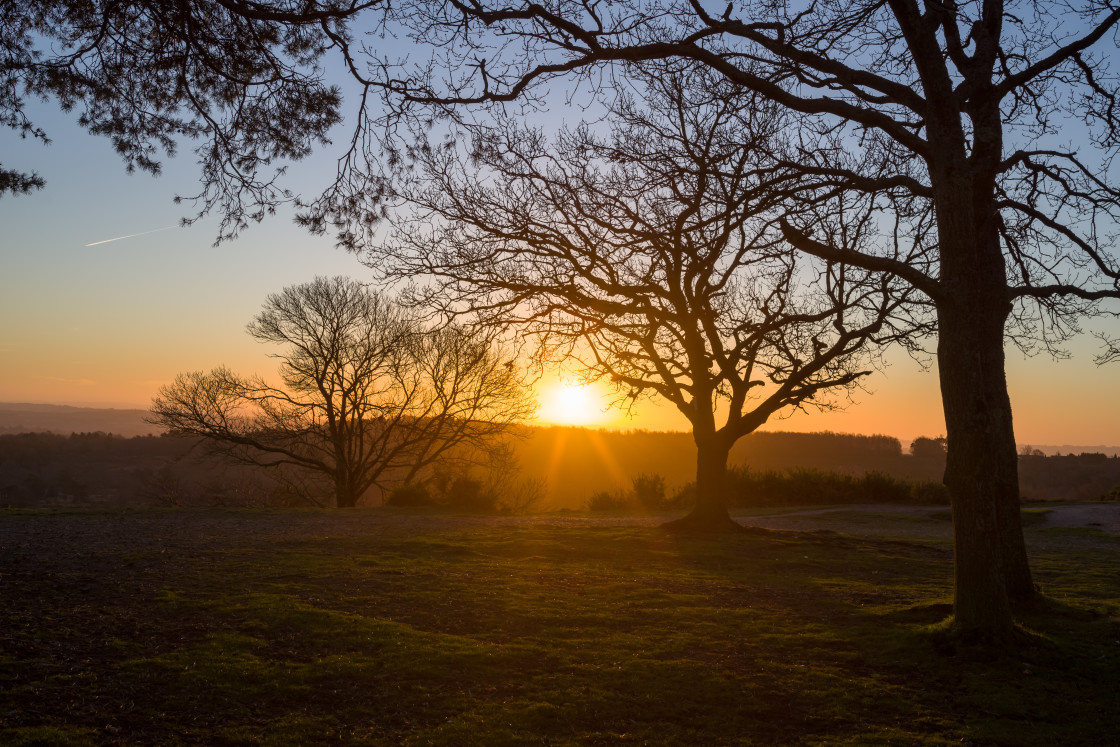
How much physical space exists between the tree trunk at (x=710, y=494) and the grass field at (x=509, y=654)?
13.8ft

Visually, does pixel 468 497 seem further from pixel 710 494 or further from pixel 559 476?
pixel 559 476

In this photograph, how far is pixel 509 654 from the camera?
547 cm

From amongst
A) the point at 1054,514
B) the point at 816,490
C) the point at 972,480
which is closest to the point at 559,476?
the point at 816,490

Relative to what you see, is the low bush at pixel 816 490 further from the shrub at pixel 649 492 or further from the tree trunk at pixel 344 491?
the tree trunk at pixel 344 491

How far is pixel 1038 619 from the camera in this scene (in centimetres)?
679

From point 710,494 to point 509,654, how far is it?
378 inches

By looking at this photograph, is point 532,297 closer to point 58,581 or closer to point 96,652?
point 58,581

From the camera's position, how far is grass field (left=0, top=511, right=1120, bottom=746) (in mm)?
4137

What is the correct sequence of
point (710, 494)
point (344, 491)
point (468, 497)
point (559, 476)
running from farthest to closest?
point (559, 476) → point (344, 491) → point (468, 497) → point (710, 494)

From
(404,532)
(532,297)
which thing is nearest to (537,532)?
(404,532)

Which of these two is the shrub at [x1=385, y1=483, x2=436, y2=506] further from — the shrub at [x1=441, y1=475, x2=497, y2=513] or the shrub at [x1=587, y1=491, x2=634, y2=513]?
the shrub at [x1=587, y1=491, x2=634, y2=513]

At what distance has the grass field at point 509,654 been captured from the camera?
4137mm

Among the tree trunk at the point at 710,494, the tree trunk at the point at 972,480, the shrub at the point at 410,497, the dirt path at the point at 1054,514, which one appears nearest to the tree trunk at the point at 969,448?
the tree trunk at the point at 972,480

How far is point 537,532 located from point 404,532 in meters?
2.49
